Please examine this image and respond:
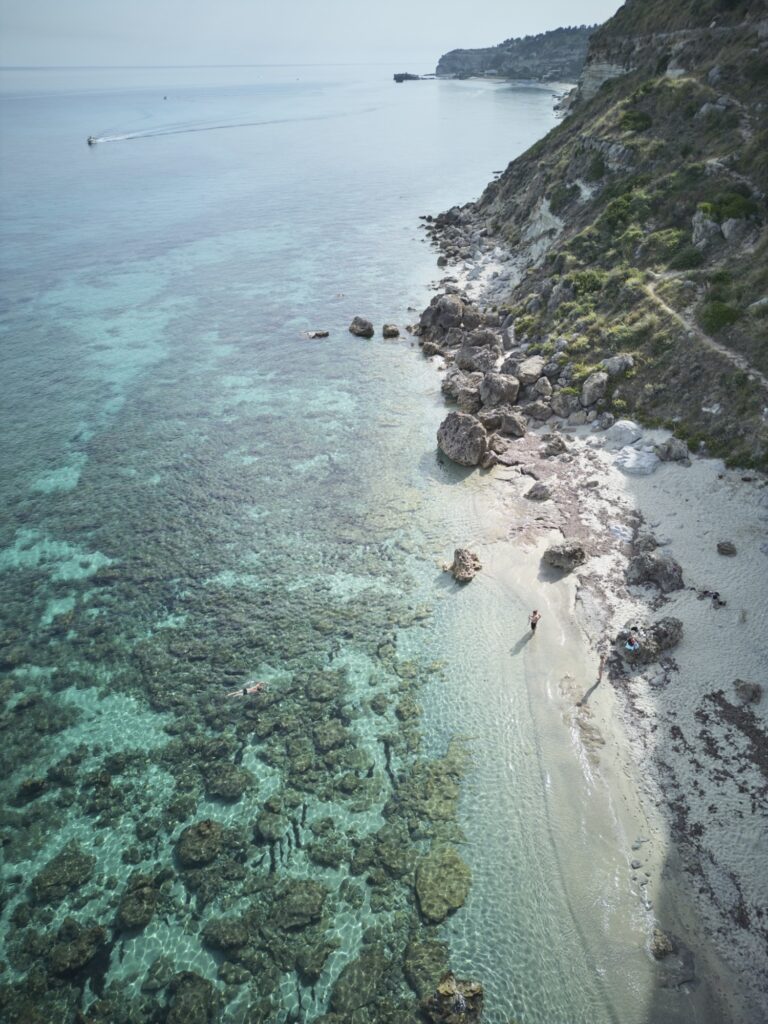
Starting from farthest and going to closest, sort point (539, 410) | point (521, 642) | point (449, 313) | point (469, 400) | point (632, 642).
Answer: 1. point (449, 313)
2. point (469, 400)
3. point (539, 410)
4. point (521, 642)
5. point (632, 642)

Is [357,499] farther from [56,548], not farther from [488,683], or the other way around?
[56,548]

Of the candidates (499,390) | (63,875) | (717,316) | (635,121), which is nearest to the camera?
(63,875)

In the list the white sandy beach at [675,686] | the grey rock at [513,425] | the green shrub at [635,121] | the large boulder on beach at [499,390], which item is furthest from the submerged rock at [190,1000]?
the green shrub at [635,121]

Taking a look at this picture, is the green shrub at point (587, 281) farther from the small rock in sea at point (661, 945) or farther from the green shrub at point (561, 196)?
the small rock in sea at point (661, 945)

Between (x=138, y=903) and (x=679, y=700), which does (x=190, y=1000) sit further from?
(x=679, y=700)

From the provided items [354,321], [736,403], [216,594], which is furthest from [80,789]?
[354,321]

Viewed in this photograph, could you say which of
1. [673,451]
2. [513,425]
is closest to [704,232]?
[673,451]
